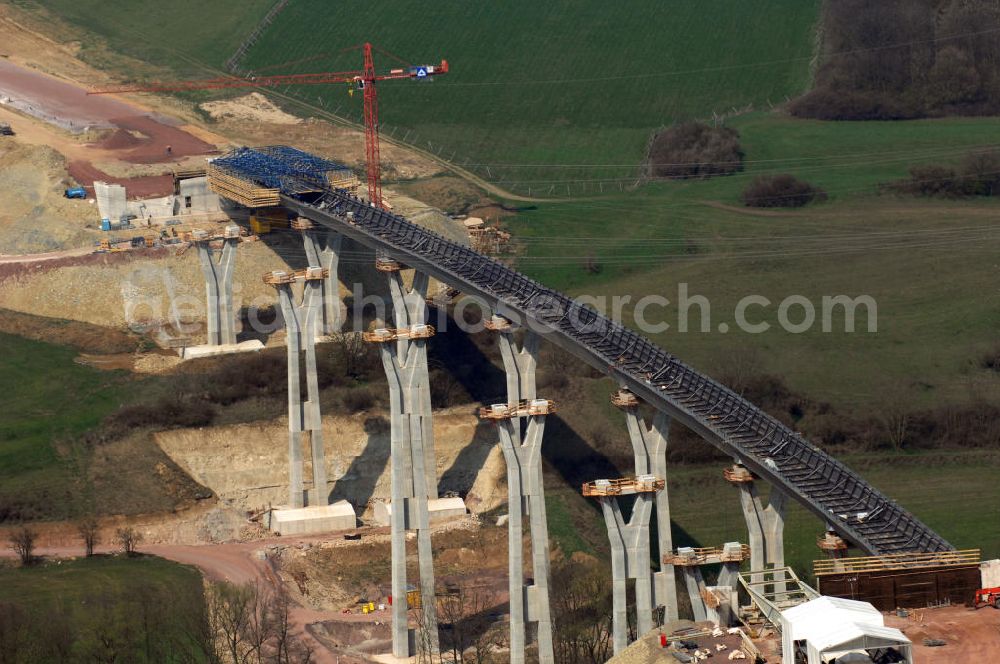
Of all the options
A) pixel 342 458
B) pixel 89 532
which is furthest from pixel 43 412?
pixel 342 458

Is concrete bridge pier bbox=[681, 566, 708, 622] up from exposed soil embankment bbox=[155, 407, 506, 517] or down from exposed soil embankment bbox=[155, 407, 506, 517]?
down

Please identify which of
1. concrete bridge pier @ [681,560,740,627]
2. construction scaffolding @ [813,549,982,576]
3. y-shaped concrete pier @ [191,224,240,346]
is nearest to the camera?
construction scaffolding @ [813,549,982,576]

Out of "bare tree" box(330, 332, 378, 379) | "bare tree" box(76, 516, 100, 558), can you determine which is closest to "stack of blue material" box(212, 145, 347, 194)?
"bare tree" box(330, 332, 378, 379)

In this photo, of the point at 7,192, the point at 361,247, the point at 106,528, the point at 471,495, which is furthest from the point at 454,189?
the point at 106,528

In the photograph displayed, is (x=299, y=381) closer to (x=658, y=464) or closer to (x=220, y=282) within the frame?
(x=220, y=282)

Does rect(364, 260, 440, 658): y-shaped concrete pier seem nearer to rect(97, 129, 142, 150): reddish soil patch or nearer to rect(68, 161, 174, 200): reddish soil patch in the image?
rect(68, 161, 174, 200): reddish soil patch
